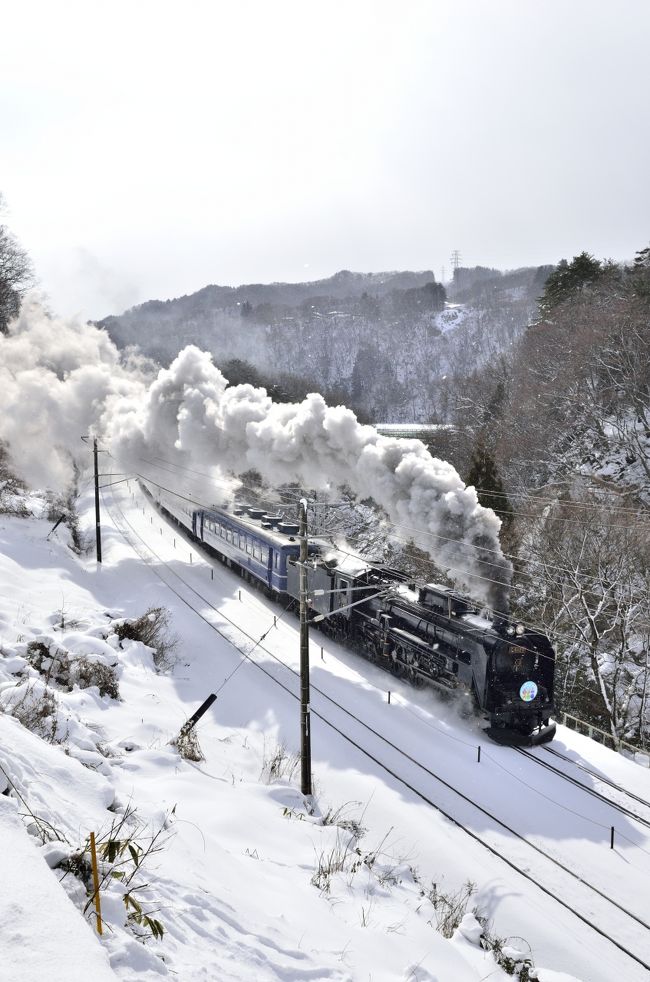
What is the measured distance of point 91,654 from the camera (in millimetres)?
13734

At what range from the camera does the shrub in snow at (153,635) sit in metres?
16.9

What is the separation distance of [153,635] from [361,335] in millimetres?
124861

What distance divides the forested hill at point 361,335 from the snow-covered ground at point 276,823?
83.4 m

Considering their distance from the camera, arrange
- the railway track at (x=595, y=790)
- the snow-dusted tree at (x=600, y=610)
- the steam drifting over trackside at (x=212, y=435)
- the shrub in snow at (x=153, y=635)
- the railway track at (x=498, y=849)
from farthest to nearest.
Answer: the snow-dusted tree at (x=600, y=610), the steam drifting over trackside at (x=212, y=435), the shrub in snow at (x=153, y=635), the railway track at (x=595, y=790), the railway track at (x=498, y=849)

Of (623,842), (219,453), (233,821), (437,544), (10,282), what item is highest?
(10,282)

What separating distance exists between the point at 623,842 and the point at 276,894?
8.57 metres

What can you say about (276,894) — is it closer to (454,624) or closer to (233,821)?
(233,821)

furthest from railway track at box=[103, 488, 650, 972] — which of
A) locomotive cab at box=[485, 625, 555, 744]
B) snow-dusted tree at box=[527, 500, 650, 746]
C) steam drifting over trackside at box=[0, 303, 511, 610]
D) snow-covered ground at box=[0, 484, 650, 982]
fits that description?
snow-dusted tree at box=[527, 500, 650, 746]

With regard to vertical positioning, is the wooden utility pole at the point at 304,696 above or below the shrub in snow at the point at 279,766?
above

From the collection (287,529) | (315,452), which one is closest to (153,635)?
(287,529)

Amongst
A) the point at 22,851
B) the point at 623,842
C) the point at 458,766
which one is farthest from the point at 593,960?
the point at 22,851

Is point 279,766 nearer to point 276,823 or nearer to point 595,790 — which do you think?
point 276,823

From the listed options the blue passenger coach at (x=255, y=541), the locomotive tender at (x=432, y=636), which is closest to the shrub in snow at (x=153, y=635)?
the locomotive tender at (x=432, y=636)

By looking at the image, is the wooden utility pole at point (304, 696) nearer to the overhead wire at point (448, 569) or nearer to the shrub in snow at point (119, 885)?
the overhead wire at point (448, 569)
